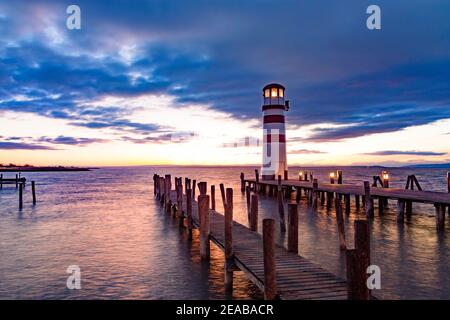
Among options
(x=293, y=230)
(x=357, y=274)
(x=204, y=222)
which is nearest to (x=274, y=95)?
(x=204, y=222)

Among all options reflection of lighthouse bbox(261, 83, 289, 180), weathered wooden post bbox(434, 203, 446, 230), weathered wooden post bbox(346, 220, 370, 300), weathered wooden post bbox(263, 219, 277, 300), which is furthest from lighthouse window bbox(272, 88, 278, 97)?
weathered wooden post bbox(346, 220, 370, 300)

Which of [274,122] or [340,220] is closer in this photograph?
[340,220]

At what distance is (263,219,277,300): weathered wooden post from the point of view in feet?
19.0

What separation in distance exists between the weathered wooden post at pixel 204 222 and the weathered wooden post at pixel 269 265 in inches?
161

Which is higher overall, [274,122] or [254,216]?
[274,122]

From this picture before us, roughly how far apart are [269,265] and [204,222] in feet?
Result: 14.6

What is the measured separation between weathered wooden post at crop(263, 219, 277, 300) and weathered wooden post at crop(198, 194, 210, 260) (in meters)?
4.09

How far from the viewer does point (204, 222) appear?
10.2 meters

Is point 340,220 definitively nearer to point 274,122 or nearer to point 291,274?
point 291,274

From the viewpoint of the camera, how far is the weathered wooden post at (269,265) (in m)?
5.80

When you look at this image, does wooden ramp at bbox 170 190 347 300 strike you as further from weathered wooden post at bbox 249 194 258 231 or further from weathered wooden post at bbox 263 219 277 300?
weathered wooden post at bbox 249 194 258 231
